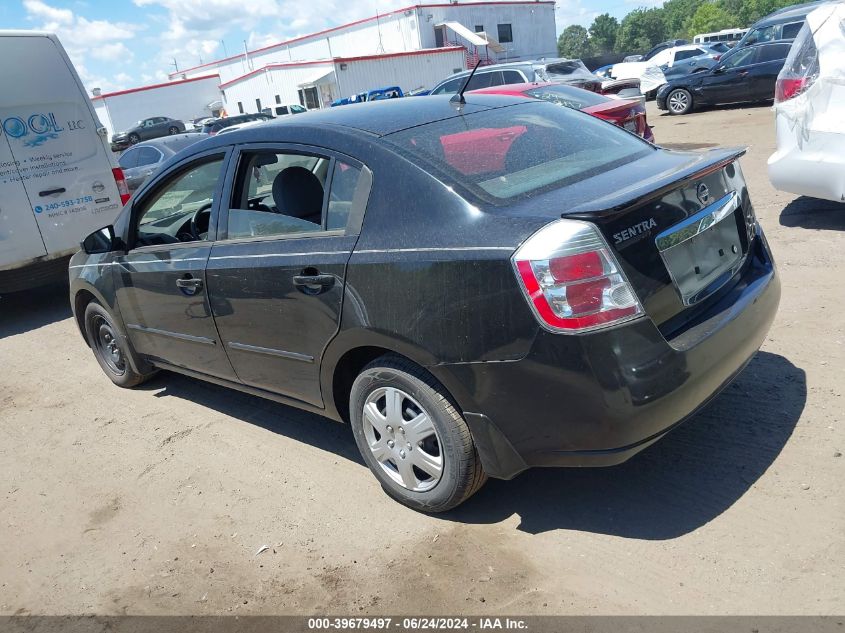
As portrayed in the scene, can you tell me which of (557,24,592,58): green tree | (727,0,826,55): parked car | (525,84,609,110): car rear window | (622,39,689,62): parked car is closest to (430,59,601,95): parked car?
(727,0,826,55): parked car

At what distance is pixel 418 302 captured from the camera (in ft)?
9.62

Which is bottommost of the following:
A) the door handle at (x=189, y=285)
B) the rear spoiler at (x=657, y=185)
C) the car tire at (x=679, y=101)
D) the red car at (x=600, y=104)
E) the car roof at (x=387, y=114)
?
the car tire at (x=679, y=101)

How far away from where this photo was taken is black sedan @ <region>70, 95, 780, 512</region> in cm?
265

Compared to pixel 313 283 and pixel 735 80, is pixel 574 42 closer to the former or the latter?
pixel 735 80

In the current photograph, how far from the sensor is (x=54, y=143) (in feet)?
24.9

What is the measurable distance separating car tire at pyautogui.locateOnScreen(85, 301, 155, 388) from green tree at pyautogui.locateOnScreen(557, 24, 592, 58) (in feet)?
444

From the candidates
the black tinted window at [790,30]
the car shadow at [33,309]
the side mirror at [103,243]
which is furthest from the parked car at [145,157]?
the black tinted window at [790,30]

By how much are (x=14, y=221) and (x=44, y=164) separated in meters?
0.65

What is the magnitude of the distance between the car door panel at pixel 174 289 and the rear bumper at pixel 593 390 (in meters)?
1.76

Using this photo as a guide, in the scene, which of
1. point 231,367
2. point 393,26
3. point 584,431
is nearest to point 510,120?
point 584,431

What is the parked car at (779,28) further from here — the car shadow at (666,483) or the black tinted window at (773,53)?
the car shadow at (666,483)

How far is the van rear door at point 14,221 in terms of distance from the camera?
7270 millimetres

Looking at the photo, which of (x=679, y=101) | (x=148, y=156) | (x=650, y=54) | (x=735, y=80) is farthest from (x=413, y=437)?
(x=650, y=54)

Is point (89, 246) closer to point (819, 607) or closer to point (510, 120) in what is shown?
point (510, 120)
